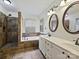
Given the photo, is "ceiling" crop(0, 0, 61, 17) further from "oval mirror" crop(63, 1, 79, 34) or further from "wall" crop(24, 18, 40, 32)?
"wall" crop(24, 18, 40, 32)

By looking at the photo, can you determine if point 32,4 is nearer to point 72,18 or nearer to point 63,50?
point 72,18

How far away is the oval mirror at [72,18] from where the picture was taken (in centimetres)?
205

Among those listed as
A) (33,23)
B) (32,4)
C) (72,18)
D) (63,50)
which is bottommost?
(63,50)

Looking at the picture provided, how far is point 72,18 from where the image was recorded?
2248 millimetres

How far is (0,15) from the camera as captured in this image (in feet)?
13.9

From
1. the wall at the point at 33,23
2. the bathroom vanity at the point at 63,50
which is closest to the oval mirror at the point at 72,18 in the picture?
the bathroom vanity at the point at 63,50

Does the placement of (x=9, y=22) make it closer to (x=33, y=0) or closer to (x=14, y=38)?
(x=14, y=38)

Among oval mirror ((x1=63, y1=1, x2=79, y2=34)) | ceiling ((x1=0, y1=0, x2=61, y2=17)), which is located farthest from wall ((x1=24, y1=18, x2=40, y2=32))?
oval mirror ((x1=63, y1=1, x2=79, y2=34))

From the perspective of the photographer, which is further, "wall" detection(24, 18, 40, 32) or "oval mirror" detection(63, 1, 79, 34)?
"wall" detection(24, 18, 40, 32)

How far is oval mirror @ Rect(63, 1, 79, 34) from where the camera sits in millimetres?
2047

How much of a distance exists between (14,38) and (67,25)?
4258 mm

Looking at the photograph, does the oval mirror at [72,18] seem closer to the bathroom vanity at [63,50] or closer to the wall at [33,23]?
the bathroom vanity at [63,50]

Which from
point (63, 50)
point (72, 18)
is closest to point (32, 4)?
point (72, 18)

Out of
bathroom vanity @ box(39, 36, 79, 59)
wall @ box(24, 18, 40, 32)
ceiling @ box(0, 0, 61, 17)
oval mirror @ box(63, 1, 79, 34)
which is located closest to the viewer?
bathroom vanity @ box(39, 36, 79, 59)
